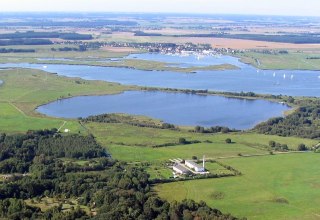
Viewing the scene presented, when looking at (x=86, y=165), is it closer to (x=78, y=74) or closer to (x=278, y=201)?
(x=278, y=201)

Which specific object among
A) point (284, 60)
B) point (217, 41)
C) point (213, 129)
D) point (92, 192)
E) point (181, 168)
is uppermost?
point (217, 41)

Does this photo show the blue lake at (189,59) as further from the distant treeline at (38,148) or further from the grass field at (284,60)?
the distant treeline at (38,148)

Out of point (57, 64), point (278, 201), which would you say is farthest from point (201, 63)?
point (278, 201)

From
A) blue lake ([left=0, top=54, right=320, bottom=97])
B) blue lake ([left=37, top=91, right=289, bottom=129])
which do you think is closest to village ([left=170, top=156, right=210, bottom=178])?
blue lake ([left=37, top=91, right=289, bottom=129])

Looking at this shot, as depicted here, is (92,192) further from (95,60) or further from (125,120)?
(95,60)

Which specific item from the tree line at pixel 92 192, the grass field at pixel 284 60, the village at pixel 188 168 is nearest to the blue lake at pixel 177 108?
the village at pixel 188 168

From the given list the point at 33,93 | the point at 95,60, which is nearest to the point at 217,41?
the point at 95,60
